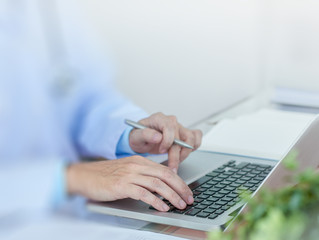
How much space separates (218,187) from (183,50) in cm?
86

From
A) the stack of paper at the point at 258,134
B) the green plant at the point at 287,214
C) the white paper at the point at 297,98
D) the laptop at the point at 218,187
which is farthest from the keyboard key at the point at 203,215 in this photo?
the white paper at the point at 297,98

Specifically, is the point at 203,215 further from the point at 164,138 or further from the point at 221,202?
the point at 164,138

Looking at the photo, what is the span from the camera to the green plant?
0.53 m

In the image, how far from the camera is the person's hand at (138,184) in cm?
116

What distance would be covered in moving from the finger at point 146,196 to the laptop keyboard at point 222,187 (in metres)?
0.02

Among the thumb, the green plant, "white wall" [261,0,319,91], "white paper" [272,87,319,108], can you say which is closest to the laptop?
the thumb

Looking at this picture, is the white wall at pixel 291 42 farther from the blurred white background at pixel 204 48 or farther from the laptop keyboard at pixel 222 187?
the laptop keyboard at pixel 222 187

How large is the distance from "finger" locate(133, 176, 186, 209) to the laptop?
0.02m

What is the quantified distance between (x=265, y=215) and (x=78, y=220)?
55 cm

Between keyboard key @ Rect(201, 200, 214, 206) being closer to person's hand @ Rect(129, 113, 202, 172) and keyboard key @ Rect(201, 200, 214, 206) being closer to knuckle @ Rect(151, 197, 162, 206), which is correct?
knuckle @ Rect(151, 197, 162, 206)

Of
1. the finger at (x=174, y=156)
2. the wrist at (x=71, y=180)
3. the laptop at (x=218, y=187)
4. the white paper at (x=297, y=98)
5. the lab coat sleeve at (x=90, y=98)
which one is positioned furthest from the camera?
the white paper at (x=297, y=98)

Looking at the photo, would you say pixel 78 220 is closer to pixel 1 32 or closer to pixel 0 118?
pixel 0 118

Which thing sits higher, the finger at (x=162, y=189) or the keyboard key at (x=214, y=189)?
the finger at (x=162, y=189)

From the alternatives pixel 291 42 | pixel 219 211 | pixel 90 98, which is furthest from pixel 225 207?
pixel 291 42
